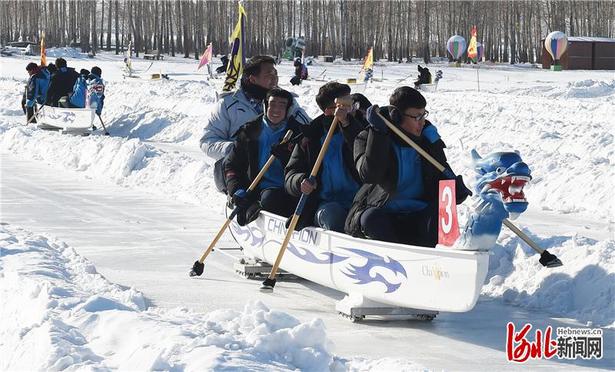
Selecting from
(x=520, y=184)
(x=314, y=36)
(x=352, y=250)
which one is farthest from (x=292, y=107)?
(x=314, y=36)

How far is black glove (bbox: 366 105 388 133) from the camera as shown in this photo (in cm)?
679

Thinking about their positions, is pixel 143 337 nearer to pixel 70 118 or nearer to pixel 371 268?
pixel 371 268

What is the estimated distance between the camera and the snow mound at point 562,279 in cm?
696

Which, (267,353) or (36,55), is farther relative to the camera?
(36,55)

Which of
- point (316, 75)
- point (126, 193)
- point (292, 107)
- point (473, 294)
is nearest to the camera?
point (473, 294)

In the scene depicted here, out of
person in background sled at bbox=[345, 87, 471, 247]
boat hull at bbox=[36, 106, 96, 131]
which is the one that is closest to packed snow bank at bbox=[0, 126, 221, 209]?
boat hull at bbox=[36, 106, 96, 131]

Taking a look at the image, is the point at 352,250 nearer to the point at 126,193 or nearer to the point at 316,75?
the point at 126,193

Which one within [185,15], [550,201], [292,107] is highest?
[185,15]

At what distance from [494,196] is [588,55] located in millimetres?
56849

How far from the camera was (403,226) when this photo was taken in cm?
700

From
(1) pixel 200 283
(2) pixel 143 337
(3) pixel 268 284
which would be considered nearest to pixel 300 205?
(3) pixel 268 284

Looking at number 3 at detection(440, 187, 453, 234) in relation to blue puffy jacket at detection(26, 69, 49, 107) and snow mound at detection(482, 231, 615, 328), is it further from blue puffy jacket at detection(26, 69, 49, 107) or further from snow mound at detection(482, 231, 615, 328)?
blue puffy jacket at detection(26, 69, 49, 107)

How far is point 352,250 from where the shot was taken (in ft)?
23.4

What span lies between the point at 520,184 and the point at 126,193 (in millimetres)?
8559
